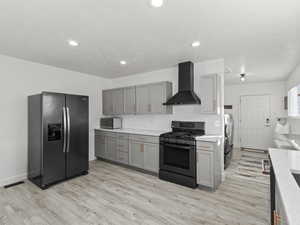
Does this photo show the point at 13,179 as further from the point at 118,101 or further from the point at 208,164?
the point at 208,164

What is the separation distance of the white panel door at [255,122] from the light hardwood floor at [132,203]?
342cm

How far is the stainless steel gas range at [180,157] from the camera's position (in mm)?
2982

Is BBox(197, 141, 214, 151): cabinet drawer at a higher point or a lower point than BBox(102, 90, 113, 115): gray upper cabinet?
lower

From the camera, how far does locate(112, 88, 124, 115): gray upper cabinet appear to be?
459cm

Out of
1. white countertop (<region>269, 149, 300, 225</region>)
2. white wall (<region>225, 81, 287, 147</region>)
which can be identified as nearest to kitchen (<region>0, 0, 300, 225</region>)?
white countertop (<region>269, 149, 300, 225</region>)

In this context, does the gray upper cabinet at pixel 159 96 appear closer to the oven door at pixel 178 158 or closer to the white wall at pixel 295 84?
the oven door at pixel 178 158

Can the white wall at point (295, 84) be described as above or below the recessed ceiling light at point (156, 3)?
below

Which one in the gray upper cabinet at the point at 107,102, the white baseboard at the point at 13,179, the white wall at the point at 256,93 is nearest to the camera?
the white baseboard at the point at 13,179

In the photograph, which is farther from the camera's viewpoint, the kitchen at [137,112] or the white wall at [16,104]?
the white wall at [16,104]

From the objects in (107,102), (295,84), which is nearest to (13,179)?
(107,102)

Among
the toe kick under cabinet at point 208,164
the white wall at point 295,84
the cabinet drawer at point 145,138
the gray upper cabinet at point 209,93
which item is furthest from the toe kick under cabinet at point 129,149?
the white wall at point 295,84

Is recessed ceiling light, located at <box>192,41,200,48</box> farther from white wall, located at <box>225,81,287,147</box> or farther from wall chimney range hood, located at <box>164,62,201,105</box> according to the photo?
white wall, located at <box>225,81,287,147</box>

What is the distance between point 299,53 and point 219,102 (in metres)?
1.75

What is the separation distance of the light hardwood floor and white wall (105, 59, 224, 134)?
1.30 m
